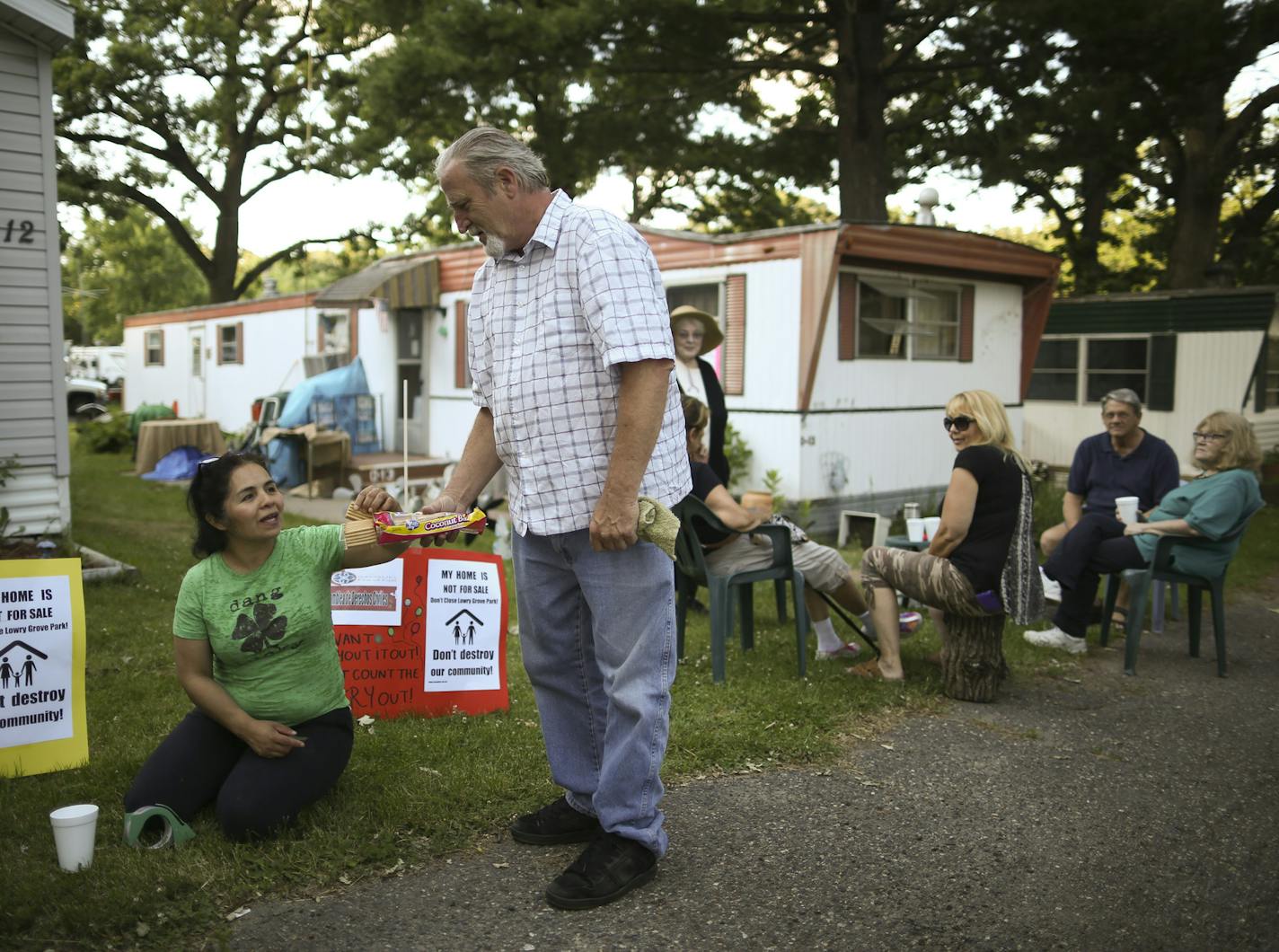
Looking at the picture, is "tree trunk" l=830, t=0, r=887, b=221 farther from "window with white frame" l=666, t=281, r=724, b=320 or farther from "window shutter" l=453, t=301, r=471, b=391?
"window shutter" l=453, t=301, r=471, b=391

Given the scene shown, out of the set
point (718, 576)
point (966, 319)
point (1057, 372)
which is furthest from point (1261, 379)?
point (718, 576)

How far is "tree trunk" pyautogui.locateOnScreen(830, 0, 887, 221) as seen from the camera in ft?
39.3

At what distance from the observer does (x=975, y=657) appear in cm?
468

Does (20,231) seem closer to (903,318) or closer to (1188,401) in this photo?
(903,318)

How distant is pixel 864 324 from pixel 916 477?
1710 mm

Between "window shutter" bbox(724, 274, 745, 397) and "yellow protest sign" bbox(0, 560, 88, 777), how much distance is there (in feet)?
22.6

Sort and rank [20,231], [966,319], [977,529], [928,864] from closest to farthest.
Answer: [928,864] < [977,529] < [20,231] < [966,319]

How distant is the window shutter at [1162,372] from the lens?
13.8 metres

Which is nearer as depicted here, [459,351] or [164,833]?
[164,833]

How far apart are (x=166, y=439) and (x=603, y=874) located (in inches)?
532

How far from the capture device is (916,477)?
10.8 metres

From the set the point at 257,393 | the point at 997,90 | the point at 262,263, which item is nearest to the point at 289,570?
the point at 997,90

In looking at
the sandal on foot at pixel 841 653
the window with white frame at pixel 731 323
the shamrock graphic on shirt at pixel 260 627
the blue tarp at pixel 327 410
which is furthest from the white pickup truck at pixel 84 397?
the shamrock graphic on shirt at pixel 260 627

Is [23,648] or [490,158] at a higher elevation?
[490,158]
